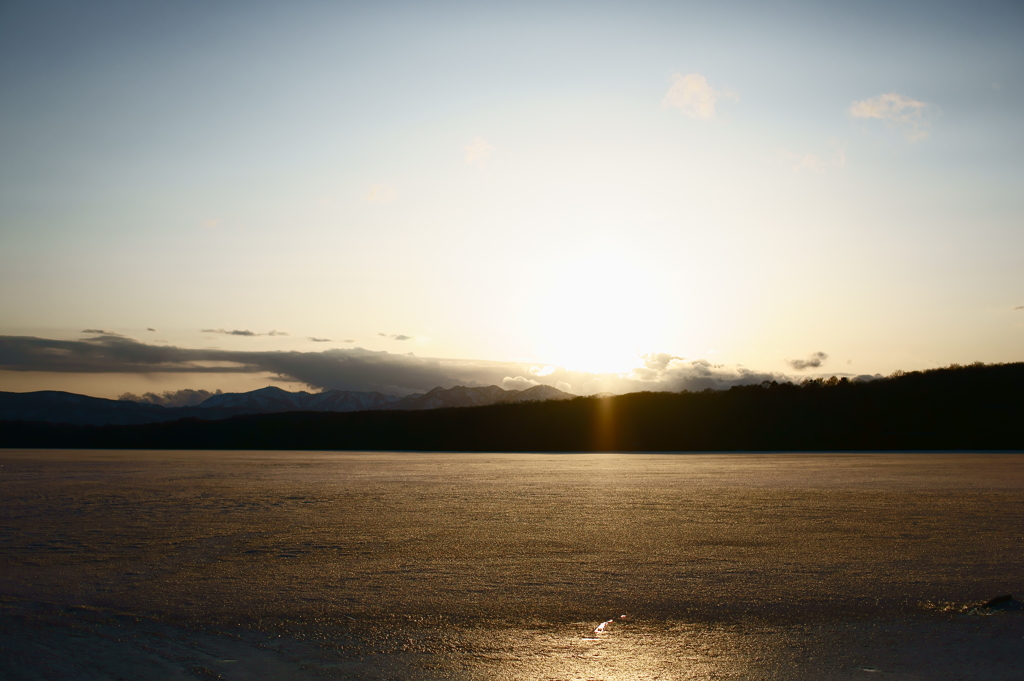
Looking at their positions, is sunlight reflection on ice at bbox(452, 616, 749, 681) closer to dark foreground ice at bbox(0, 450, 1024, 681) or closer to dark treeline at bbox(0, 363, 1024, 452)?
dark foreground ice at bbox(0, 450, 1024, 681)

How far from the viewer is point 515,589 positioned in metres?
7.11

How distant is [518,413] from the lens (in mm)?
73125

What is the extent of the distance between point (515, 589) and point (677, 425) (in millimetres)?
58782

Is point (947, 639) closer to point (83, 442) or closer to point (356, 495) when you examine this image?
point (356, 495)

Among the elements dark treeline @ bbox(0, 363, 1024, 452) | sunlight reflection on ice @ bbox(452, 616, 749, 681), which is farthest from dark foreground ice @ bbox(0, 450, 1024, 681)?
dark treeline @ bbox(0, 363, 1024, 452)

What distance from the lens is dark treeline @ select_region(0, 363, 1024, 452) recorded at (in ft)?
178

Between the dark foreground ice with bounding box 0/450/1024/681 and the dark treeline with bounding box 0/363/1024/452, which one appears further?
the dark treeline with bounding box 0/363/1024/452

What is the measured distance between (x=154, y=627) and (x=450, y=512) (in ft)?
22.8

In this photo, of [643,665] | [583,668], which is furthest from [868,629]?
[583,668]

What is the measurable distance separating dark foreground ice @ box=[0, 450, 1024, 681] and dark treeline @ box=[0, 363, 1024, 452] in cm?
4475

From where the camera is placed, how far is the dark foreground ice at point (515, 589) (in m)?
5.21

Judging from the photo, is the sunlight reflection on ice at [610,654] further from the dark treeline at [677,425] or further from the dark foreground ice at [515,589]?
the dark treeline at [677,425]

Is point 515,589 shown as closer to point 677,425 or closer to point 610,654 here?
point 610,654

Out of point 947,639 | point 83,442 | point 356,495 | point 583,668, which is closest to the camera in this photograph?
point 583,668
